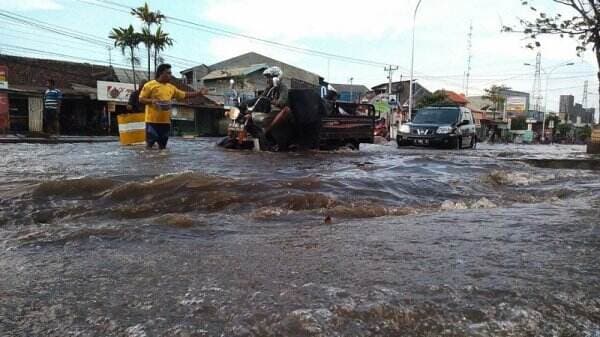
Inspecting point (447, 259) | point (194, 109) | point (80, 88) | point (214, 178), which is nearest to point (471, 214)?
point (447, 259)

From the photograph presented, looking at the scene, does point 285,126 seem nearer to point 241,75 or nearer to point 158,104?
point 158,104

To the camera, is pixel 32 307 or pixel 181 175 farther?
pixel 181 175

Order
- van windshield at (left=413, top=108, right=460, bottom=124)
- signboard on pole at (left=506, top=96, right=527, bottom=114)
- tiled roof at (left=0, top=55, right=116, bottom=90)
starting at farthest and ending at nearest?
signboard on pole at (left=506, top=96, right=527, bottom=114) → tiled roof at (left=0, top=55, right=116, bottom=90) → van windshield at (left=413, top=108, right=460, bottom=124)

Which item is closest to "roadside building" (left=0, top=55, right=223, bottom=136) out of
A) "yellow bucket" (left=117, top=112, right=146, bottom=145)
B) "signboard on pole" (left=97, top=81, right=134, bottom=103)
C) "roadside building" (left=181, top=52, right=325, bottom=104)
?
"signboard on pole" (left=97, top=81, right=134, bottom=103)

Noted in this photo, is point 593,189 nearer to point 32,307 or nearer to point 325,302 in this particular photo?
point 325,302

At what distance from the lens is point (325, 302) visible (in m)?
1.88

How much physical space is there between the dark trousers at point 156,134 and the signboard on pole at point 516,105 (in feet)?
272

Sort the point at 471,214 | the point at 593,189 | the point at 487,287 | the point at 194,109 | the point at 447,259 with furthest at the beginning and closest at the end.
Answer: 1. the point at 194,109
2. the point at 593,189
3. the point at 471,214
4. the point at 447,259
5. the point at 487,287

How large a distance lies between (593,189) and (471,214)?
2.42 metres

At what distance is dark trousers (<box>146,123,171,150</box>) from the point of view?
26.9ft

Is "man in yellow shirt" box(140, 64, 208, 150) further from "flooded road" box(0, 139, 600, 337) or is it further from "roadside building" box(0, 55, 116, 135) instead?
"roadside building" box(0, 55, 116, 135)

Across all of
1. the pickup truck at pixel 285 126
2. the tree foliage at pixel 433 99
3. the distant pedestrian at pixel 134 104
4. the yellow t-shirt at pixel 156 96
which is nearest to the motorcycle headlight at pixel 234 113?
the pickup truck at pixel 285 126

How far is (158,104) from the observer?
810 cm

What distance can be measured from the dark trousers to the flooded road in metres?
3.01
